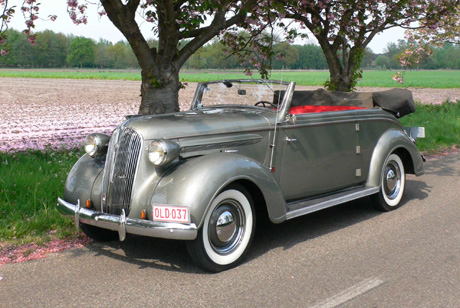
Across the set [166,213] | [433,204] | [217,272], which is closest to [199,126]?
[166,213]

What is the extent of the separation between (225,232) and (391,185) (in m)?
2.82

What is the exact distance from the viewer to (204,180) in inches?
152

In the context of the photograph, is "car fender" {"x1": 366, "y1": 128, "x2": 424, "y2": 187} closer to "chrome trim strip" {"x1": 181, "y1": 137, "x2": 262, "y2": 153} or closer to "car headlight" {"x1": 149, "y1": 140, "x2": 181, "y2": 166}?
"chrome trim strip" {"x1": 181, "y1": 137, "x2": 262, "y2": 153}

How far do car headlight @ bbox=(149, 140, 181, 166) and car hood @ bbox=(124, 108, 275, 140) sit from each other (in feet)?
0.52

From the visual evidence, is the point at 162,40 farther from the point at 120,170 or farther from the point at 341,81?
the point at 341,81

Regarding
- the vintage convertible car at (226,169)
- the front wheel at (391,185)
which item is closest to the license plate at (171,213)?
the vintage convertible car at (226,169)

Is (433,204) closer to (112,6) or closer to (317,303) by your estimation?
(317,303)

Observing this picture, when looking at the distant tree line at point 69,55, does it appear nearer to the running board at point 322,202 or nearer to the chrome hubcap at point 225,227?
the running board at point 322,202

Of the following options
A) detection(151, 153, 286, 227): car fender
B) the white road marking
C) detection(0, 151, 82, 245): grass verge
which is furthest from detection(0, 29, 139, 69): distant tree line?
the white road marking

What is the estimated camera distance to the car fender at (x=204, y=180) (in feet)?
12.4

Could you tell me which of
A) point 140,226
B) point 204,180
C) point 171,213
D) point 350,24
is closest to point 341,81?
point 350,24

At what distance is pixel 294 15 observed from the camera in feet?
38.8

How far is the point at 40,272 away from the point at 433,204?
4618 mm

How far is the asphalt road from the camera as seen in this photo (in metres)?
3.43
